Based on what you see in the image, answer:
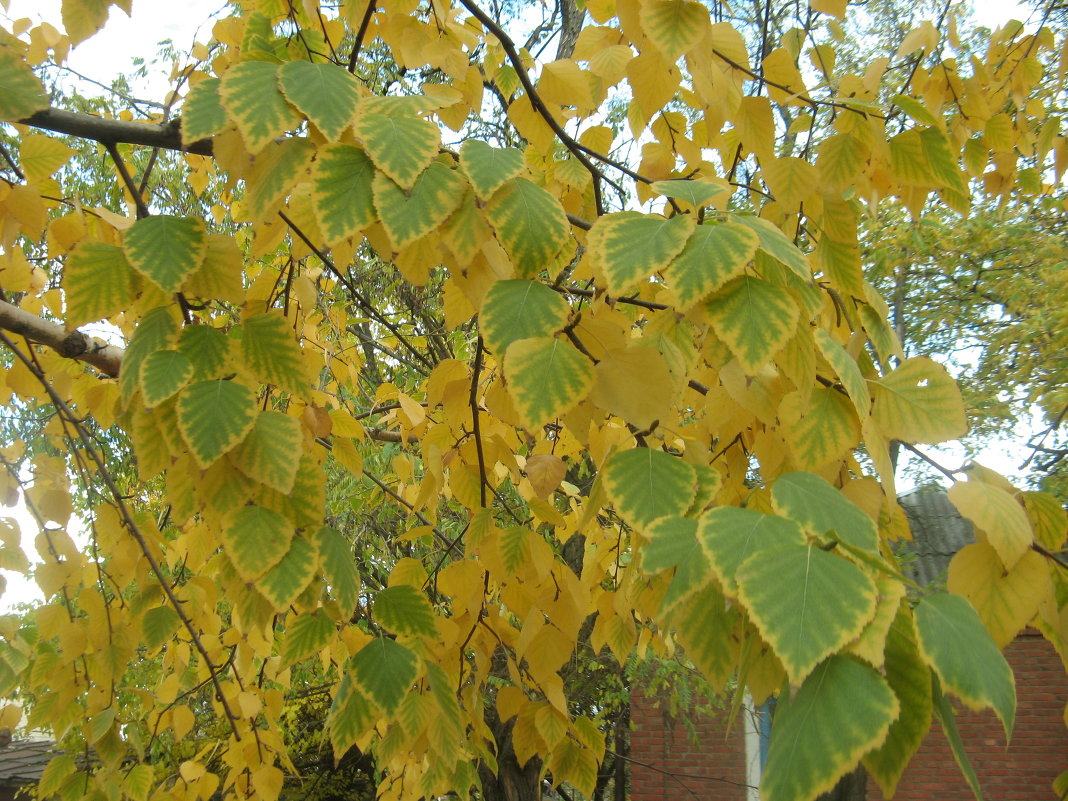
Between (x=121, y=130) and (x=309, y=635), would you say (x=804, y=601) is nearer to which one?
(x=309, y=635)

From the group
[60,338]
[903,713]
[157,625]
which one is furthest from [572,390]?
[60,338]

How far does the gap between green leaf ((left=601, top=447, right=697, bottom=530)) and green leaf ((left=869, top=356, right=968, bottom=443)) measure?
0.14 m

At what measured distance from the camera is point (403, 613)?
816 mm

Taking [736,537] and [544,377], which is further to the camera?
[544,377]

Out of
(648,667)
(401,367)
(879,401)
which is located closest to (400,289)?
(401,367)

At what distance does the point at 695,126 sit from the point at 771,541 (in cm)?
90

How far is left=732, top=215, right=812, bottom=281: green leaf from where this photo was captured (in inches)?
18.9

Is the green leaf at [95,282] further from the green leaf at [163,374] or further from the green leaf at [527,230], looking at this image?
the green leaf at [527,230]

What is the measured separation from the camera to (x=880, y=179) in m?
0.98

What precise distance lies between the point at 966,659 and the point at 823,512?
0.09m

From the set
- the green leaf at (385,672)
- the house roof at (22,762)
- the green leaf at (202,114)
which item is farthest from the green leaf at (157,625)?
the house roof at (22,762)

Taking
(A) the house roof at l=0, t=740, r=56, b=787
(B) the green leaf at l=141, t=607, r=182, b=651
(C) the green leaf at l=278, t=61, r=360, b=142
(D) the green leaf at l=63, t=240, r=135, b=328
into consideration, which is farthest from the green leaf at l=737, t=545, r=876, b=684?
(A) the house roof at l=0, t=740, r=56, b=787

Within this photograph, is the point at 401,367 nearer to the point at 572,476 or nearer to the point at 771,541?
the point at 572,476

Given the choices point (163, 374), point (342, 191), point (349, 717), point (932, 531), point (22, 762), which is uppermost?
point (932, 531)
